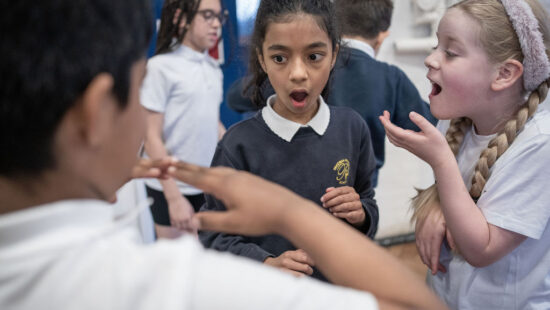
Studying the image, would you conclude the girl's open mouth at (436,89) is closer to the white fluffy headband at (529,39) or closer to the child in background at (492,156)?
the child in background at (492,156)

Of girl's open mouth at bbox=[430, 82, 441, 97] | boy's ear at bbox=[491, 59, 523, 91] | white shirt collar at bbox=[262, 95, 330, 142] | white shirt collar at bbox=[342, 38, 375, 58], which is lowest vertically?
white shirt collar at bbox=[262, 95, 330, 142]

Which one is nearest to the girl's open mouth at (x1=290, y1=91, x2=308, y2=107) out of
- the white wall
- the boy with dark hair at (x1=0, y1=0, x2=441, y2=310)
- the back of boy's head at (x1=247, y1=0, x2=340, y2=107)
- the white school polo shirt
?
the back of boy's head at (x1=247, y1=0, x2=340, y2=107)

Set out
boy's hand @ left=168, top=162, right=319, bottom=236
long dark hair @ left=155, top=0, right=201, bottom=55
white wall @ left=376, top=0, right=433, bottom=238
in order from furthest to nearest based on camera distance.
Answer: white wall @ left=376, top=0, right=433, bottom=238 < long dark hair @ left=155, top=0, right=201, bottom=55 < boy's hand @ left=168, top=162, right=319, bottom=236

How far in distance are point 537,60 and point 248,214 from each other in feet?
2.25

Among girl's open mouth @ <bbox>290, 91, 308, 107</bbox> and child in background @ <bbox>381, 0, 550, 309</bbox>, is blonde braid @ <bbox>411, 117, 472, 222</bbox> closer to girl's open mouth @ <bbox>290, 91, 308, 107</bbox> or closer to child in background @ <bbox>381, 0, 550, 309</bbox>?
child in background @ <bbox>381, 0, 550, 309</bbox>

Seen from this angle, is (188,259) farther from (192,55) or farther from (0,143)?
(192,55)

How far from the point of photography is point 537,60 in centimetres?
79

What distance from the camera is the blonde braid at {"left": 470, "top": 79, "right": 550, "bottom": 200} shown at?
2.62 ft

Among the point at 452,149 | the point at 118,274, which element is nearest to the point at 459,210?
the point at 452,149

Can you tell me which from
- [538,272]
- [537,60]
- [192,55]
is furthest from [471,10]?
[192,55]

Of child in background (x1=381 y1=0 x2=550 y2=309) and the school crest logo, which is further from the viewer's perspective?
the school crest logo

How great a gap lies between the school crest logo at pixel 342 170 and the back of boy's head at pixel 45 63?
1.97 ft

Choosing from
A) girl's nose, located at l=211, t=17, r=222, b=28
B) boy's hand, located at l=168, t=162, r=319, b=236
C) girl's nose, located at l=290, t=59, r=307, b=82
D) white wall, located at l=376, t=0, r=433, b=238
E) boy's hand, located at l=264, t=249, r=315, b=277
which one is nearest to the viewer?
boy's hand, located at l=168, t=162, r=319, b=236

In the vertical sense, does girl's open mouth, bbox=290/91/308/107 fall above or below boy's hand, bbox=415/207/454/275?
above
